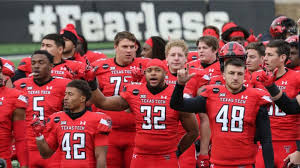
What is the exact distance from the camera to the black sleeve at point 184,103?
6.44 meters

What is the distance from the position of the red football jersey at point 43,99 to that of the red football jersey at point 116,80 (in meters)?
0.73

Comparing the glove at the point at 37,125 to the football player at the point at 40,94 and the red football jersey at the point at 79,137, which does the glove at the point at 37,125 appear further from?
the football player at the point at 40,94

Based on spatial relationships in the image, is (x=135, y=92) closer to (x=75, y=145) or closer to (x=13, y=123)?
(x=75, y=145)

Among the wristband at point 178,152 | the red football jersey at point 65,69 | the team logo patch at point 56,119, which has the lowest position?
the wristband at point 178,152

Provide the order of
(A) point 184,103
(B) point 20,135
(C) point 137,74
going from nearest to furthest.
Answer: (A) point 184,103 < (B) point 20,135 < (C) point 137,74

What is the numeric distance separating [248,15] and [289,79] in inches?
560

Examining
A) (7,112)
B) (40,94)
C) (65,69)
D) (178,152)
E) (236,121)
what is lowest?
(178,152)

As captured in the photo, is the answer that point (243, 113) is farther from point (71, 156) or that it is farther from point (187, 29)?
point (187, 29)

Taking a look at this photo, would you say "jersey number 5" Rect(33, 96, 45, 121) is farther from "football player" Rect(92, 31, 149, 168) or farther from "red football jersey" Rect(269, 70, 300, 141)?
"red football jersey" Rect(269, 70, 300, 141)

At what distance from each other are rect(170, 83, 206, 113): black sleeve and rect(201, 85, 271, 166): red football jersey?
118 millimetres

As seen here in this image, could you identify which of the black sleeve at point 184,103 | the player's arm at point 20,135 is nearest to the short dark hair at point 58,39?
the player's arm at point 20,135

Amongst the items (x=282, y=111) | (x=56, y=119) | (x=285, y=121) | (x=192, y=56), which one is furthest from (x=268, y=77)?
(x=192, y=56)

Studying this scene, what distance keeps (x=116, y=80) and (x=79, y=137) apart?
1.66m

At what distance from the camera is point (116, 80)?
8.27 m
